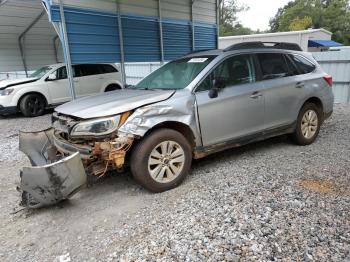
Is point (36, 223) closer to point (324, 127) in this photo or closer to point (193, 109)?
point (193, 109)

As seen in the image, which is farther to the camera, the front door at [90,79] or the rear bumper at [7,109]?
the front door at [90,79]

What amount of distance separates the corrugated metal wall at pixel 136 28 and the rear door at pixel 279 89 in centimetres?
443

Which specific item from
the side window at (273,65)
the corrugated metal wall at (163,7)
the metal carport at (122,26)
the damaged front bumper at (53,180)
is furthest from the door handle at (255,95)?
the corrugated metal wall at (163,7)

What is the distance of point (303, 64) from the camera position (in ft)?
17.1

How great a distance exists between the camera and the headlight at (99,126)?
3350 millimetres

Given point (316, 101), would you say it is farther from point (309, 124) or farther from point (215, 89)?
point (215, 89)

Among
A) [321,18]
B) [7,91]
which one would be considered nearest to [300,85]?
[7,91]

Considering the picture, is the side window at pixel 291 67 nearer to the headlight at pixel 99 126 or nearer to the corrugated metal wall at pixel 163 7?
the headlight at pixel 99 126

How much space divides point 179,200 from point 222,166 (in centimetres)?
121

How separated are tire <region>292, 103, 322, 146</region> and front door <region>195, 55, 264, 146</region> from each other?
3.14 feet

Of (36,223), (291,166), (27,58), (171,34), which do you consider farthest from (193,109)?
(27,58)

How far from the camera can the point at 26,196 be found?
138 inches

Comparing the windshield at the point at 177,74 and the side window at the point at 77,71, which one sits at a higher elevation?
the side window at the point at 77,71

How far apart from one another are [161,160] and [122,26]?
563cm
